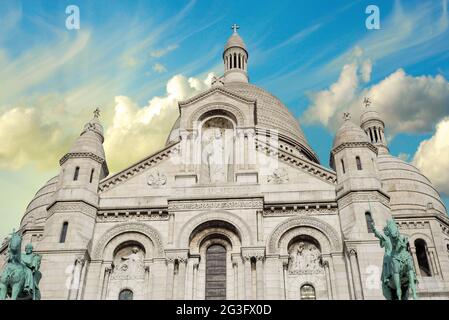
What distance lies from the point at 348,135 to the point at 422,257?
477 inches

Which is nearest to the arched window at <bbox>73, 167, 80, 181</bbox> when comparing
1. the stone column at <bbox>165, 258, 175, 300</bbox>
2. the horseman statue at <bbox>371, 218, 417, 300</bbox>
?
the stone column at <bbox>165, 258, 175, 300</bbox>

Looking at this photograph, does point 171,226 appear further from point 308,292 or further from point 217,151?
point 308,292

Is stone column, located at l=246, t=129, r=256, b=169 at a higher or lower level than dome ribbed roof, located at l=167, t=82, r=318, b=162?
lower

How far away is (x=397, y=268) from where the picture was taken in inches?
807

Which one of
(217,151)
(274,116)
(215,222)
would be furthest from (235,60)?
(215,222)

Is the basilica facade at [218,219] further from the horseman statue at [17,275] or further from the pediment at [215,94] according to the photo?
the horseman statue at [17,275]

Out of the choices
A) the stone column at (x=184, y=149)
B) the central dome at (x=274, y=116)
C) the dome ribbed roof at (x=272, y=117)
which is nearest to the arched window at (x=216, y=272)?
the stone column at (x=184, y=149)

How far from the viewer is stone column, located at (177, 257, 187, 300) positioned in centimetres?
2533

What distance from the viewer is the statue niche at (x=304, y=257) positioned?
26.9 m

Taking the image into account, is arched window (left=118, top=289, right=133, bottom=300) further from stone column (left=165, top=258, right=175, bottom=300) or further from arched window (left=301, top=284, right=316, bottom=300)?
arched window (left=301, top=284, right=316, bottom=300)

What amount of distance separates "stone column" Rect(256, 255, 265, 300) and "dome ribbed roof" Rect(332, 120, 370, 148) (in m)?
8.18
